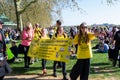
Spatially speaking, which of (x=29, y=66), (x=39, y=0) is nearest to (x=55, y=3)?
(x=39, y=0)

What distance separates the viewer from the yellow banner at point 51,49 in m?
12.3

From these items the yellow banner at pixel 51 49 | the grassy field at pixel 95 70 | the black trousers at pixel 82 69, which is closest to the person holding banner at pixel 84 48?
the black trousers at pixel 82 69

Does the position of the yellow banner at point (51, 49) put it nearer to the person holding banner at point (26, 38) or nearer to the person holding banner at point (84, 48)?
the person holding banner at point (26, 38)

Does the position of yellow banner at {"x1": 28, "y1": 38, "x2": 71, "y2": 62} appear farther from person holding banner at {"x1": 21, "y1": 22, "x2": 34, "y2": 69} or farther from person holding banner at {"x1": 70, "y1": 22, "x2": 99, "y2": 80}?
person holding banner at {"x1": 70, "y1": 22, "x2": 99, "y2": 80}

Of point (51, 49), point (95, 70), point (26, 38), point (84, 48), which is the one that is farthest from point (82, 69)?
point (26, 38)

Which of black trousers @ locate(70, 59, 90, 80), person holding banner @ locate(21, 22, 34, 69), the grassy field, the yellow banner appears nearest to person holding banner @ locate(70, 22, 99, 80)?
black trousers @ locate(70, 59, 90, 80)

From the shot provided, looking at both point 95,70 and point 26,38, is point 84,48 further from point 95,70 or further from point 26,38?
point 26,38

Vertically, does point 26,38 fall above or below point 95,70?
above

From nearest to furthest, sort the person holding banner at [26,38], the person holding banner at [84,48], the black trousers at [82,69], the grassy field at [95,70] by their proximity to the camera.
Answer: the person holding banner at [84,48] < the black trousers at [82,69] < the grassy field at [95,70] < the person holding banner at [26,38]

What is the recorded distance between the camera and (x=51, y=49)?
13219 mm

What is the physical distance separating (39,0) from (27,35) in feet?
79.9

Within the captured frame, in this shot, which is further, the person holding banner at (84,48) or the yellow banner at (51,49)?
the yellow banner at (51,49)

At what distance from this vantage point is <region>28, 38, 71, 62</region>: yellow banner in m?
12.3

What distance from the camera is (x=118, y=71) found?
Result: 44.4ft
